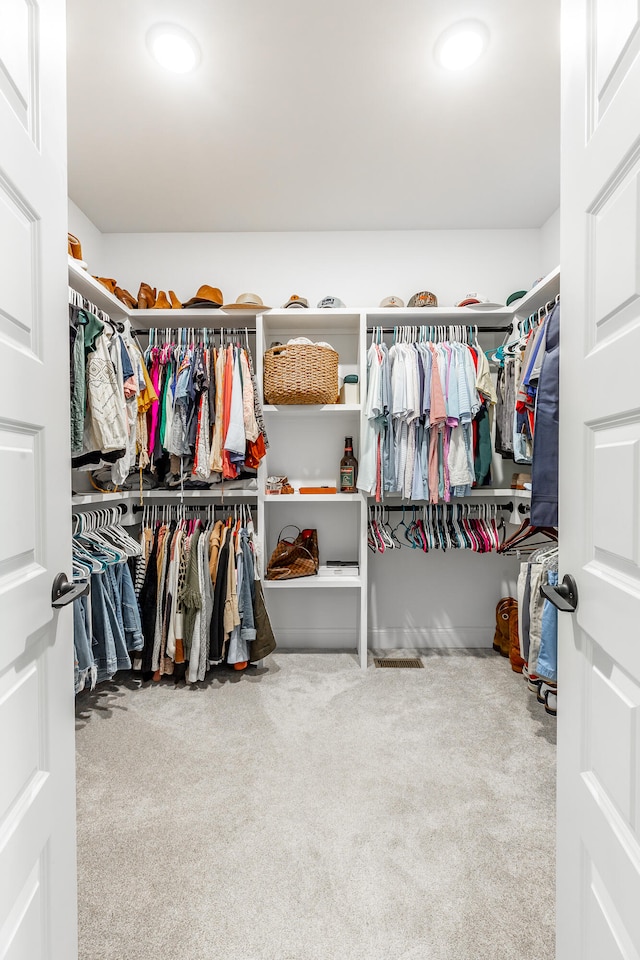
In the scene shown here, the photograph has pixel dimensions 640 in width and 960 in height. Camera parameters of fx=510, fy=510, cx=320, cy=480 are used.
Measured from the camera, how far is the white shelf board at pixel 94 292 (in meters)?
2.26

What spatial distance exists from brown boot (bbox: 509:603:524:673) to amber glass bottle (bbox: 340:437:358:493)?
124 cm

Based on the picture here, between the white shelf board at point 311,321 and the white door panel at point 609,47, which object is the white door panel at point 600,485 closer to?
the white door panel at point 609,47

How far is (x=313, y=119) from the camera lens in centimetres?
221

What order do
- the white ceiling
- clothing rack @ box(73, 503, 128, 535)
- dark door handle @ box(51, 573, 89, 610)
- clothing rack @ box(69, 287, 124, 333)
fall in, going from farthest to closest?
clothing rack @ box(73, 503, 128, 535) → clothing rack @ box(69, 287, 124, 333) → the white ceiling → dark door handle @ box(51, 573, 89, 610)

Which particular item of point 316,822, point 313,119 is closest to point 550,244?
point 313,119

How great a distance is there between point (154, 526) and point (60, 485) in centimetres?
220

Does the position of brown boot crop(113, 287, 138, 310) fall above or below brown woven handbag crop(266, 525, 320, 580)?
above

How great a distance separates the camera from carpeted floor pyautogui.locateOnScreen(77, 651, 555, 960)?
130cm

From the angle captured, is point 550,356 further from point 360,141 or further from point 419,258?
point 419,258

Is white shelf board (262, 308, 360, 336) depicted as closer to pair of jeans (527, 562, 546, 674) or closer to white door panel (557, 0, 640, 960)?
pair of jeans (527, 562, 546, 674)

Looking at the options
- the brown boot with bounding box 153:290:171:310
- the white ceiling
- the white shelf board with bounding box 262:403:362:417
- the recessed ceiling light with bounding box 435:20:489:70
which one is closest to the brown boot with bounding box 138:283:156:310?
the brown boot with bounding box 153:290:171:310

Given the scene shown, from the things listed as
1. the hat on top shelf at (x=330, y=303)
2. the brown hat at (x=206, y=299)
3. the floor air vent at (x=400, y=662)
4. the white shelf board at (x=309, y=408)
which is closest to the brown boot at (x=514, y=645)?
the floor air vent at (x=400, y=662)

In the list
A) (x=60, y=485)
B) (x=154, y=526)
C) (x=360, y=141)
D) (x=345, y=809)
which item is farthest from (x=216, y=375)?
(x=345, y=809)

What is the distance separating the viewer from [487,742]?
86.3 inches
